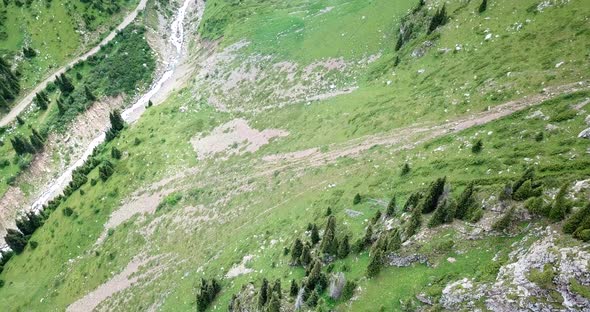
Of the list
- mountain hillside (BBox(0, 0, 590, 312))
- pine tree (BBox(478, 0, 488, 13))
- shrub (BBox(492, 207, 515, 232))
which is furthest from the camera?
pine tree (BBox(478, 0, 488, 13))

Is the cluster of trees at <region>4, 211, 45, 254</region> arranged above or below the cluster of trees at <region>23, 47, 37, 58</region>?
below

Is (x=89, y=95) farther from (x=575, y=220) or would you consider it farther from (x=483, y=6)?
(x=575, y=220)

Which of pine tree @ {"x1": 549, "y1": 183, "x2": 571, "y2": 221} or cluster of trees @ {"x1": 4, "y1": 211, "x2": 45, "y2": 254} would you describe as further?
cluster of trees @ {"x1": 4, "y1": 211, "x2": 45, "y2": 254}

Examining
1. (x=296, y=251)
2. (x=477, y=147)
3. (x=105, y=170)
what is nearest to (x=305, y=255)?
(x=296, y=251)

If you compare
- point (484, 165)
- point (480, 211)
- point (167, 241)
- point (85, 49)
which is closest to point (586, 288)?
point (480, 211)

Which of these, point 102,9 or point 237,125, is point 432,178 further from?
point 102,9

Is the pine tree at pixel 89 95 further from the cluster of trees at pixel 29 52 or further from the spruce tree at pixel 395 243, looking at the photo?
the spruce tree at pixel 395 243

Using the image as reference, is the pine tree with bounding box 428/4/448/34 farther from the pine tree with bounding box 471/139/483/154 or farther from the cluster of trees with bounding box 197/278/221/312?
the cluster of trees with bounding box 197/278/221/312

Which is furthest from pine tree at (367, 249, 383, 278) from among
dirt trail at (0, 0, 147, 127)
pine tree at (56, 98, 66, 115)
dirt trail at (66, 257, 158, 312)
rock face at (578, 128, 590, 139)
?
dirt trail at (0, 0, 147, 127)
